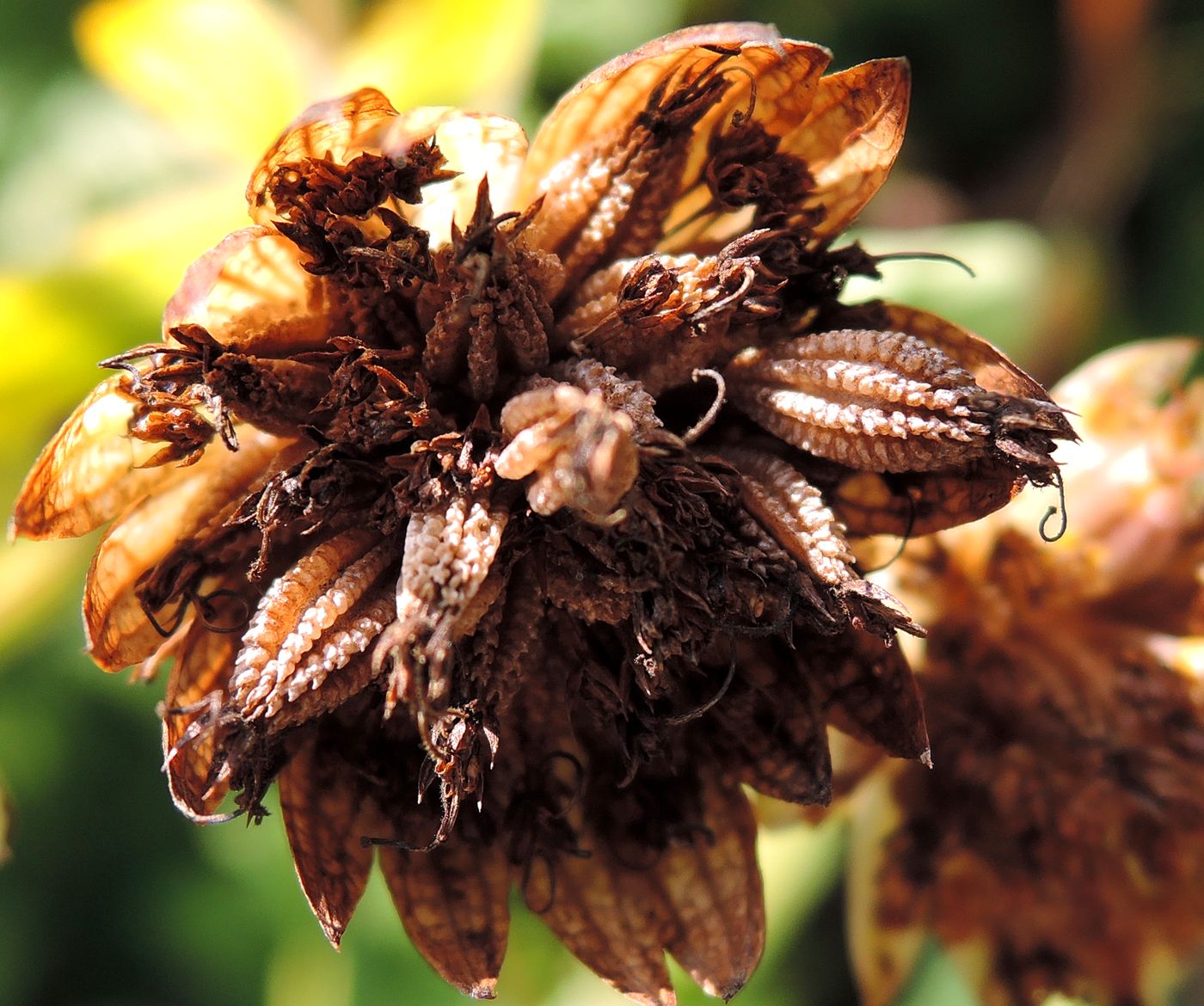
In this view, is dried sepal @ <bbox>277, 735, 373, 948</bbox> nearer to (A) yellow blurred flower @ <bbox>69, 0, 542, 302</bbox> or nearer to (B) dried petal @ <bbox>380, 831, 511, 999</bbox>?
(B) dried petal @ <bbox>380, 831, 511, 999</bbox>

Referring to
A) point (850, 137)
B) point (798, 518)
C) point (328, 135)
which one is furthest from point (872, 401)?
point (328, 135)

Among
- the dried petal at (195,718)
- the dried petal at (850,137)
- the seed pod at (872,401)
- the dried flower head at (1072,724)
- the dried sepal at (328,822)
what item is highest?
the dried petal at (850,137)

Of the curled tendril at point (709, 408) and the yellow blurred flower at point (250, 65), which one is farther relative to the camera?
the yellow blurred flower at point (250, 65)

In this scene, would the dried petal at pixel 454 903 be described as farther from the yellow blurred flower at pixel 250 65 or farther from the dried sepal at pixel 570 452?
the yellow blurred flower at pixel 250 65

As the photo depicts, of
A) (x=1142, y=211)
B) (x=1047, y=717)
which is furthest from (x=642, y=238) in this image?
(x=1142, y=211)

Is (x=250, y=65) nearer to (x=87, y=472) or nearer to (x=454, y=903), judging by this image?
(x=87, y=472)

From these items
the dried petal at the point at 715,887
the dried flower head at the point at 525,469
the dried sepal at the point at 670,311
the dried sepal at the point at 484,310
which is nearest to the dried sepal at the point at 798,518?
the dried flower head at the point at 525,469

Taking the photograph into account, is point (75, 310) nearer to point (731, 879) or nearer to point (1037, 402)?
point (731, 879)

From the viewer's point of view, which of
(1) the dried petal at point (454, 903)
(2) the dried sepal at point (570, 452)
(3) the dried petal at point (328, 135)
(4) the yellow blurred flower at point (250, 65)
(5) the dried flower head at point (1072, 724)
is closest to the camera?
(2) the dried sepal at point (570, 452)
